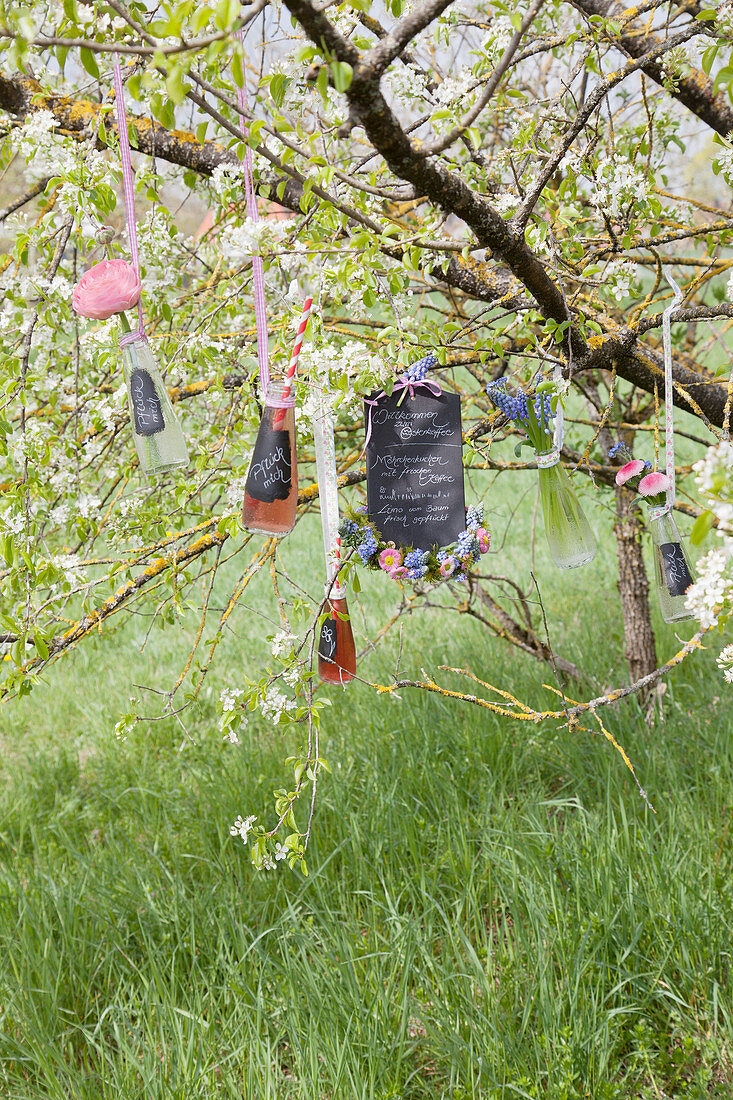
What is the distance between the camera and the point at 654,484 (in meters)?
1.37

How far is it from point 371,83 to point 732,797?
2.41 m

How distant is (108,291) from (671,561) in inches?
40.7

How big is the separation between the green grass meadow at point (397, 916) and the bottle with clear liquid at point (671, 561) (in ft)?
3.31

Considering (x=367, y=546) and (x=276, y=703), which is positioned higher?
(x=367, y=546)

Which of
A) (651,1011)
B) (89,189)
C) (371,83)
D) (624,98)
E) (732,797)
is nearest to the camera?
(371,83)

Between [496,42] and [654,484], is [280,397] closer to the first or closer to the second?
[654,484]

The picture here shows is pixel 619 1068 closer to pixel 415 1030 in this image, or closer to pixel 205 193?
pixel 415 1030

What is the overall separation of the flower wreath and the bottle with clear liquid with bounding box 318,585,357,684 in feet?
0.31

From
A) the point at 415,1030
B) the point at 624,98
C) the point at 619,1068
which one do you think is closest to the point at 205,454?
the point at 415,1030

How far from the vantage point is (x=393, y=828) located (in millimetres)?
2658

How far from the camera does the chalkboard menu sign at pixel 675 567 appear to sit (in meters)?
1.43

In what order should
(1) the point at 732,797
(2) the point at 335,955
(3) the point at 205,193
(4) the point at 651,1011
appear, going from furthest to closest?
(3) the point at 205,193
(1) the point at 732,797
(2) the point at 335,955
(4) the point at 651,1011

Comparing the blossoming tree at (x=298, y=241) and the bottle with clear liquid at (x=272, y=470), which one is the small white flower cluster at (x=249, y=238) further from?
the bottle with clear liquid at (x=272, y=470)

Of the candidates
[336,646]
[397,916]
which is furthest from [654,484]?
[397,916]
